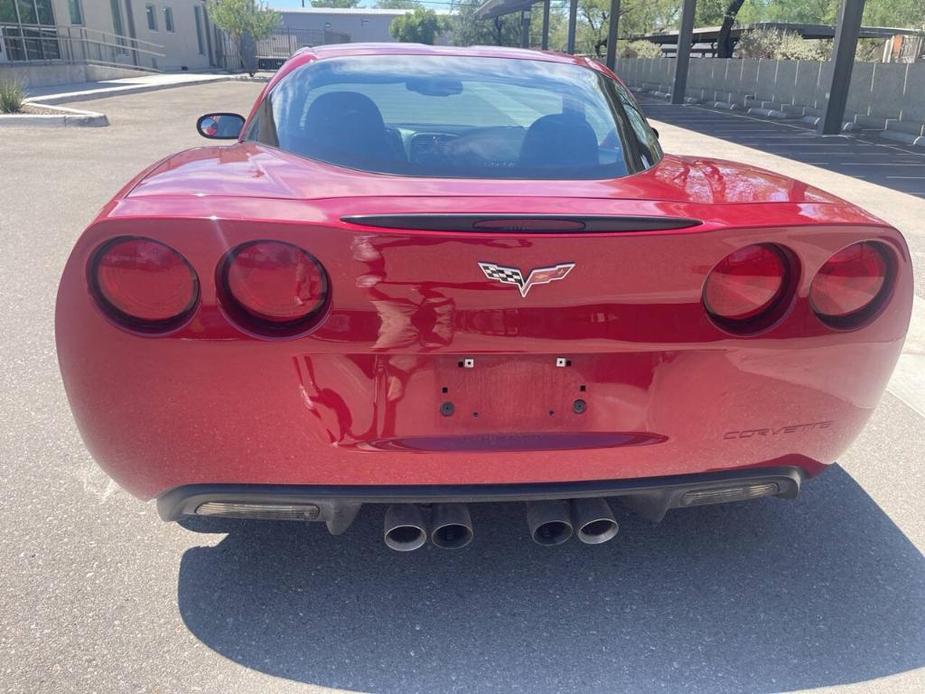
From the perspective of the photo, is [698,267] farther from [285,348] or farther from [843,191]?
Result: [843,191]

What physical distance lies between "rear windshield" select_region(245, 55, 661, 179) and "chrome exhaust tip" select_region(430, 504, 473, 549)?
97 cm

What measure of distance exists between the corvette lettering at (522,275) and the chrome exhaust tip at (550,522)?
694mm

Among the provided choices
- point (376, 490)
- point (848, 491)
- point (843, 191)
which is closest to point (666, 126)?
point (843, 191)

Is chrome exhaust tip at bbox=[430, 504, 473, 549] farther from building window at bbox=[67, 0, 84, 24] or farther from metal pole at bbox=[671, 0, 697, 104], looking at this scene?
building window at bbox=[67, 0, 84, 24]

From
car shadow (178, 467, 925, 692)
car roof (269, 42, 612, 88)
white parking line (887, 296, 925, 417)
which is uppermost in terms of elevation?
car roof (269, 42, 612, 88)

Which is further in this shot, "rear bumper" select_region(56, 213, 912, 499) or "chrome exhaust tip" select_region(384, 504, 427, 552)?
"chrome exhaust tip" select_region(384, 504, 427, 552)

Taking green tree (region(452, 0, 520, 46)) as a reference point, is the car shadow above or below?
below

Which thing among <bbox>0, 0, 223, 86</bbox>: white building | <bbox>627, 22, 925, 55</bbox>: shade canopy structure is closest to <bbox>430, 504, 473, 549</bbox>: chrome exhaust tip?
<bbox>0, 0, 223, 86</bbox>: white building

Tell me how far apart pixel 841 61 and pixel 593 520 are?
16.8 meters

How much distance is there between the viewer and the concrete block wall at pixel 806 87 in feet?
53.9

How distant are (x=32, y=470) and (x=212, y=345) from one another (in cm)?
159

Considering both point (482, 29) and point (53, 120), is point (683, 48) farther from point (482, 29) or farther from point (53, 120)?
point (482, 29)

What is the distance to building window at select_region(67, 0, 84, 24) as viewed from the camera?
29377mm

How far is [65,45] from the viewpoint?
28.1 m
